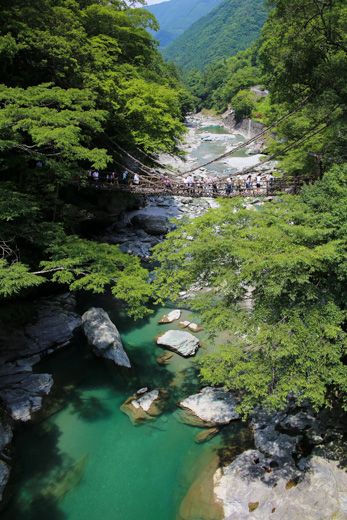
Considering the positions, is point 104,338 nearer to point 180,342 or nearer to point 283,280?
point 180,342

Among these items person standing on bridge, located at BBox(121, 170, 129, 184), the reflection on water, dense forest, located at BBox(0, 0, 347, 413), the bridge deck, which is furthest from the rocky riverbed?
the reflection on water

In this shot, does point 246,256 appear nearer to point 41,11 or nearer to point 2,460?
point 2,460

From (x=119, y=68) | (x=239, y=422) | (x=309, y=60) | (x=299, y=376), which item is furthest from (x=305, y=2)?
(x=239, y=422)

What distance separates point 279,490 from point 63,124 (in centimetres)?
798

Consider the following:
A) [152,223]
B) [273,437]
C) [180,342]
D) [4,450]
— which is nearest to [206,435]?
[273,437]

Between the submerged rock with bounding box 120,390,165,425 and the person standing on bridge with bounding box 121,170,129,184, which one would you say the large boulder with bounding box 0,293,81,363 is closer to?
the submerged rock with bounding box 120,390,165,425

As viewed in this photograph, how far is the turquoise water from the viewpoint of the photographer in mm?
6051

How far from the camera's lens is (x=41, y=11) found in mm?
10828

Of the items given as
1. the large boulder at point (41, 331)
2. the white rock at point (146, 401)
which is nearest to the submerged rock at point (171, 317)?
the large boulder at point (41, 331)

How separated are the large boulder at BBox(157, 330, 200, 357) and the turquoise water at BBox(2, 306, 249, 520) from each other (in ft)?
1.18

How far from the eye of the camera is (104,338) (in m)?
9.62

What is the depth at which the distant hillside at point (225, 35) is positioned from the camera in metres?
110

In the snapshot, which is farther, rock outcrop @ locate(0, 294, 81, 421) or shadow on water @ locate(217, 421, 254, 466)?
rock outcrop @ locate(0, 294, 81, 421)

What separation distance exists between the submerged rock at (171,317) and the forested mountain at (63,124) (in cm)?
221
